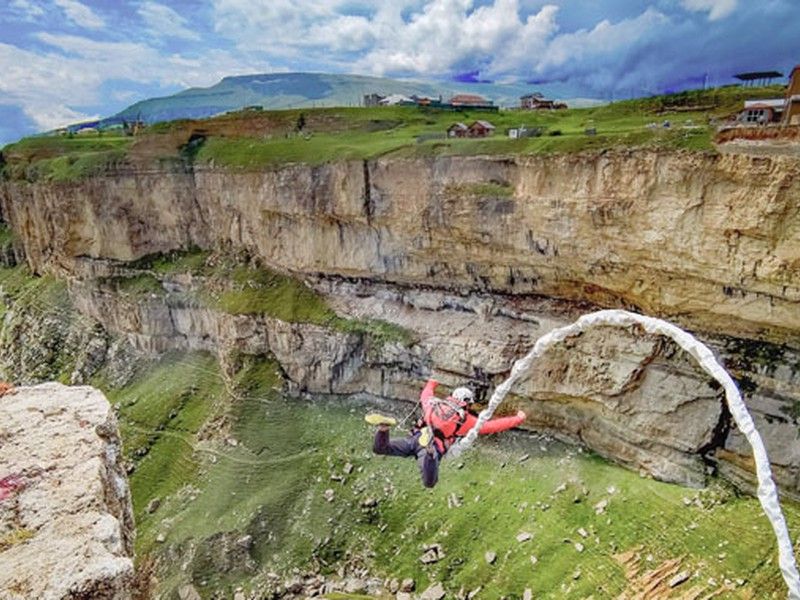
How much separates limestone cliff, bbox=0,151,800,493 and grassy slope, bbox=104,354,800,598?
206 centimetres

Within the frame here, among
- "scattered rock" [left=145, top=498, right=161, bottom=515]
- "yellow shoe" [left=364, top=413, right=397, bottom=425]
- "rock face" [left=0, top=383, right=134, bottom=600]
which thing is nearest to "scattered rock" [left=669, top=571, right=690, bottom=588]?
"yellow shoe" [left=364, top=413, right=397, bottom=425]

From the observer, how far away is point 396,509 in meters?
23.5

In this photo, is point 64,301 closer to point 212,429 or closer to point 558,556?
point 212,429

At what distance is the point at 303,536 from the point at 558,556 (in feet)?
34.1

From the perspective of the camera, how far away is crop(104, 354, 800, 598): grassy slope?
59.4 feet

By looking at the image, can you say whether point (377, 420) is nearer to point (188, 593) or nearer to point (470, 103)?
point (188, 593)

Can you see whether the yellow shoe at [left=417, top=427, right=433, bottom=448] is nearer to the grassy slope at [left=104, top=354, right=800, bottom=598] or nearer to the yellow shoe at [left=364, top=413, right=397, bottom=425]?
the yellow shoe at [left=364, top=413, right=397, bottom=425]

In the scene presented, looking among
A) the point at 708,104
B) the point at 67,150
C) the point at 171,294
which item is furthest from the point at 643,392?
the point at 67,150

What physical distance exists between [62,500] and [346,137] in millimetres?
32410

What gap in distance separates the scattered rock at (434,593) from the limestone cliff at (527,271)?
8.34 meters

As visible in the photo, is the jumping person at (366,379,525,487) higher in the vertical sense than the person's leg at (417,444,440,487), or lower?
higher

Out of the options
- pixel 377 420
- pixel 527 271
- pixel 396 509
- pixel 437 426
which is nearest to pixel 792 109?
pixel 527 271

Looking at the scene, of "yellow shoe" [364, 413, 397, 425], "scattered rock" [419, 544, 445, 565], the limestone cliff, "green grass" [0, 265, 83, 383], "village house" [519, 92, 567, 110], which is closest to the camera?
"yellow shoe" [364, 413, 397, 425]

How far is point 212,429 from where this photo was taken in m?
28.9
